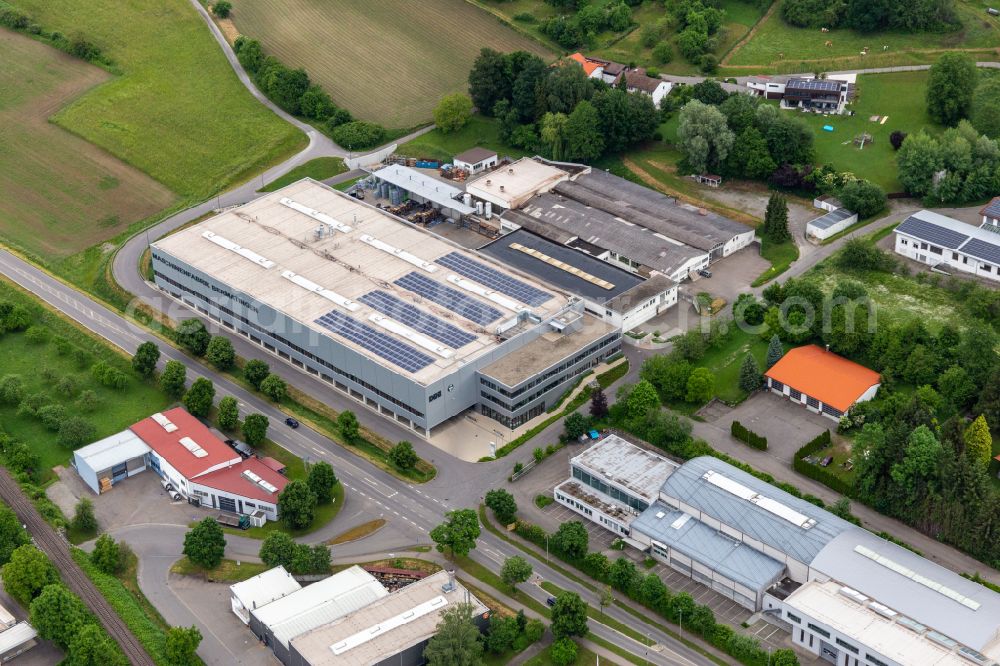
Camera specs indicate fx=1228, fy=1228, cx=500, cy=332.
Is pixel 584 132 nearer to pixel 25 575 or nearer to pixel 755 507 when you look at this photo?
pixel 755 507

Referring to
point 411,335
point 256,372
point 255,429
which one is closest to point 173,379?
point 256,372

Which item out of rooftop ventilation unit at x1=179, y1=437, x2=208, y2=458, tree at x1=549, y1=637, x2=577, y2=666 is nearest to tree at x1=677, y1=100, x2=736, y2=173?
rooftop ventilation unit at x1=179, y1=437, x2=208, y2=458

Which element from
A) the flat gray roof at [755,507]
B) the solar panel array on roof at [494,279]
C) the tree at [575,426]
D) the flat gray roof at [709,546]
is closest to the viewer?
the flat gray roof at [709,546]

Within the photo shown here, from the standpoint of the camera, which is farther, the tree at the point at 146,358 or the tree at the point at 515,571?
the tree at the point at 146,358

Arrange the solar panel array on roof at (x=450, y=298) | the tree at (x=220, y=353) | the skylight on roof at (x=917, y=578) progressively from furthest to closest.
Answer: the tree at (x=220, y=353), the solar panel array on roof at (x=450, y=298), the skylight on roof at (x=917, y=578)

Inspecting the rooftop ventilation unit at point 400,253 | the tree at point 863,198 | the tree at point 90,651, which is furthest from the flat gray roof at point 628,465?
the tree at point 863,198

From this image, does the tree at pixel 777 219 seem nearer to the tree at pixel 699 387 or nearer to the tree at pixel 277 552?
the tree at pixel 699 387
